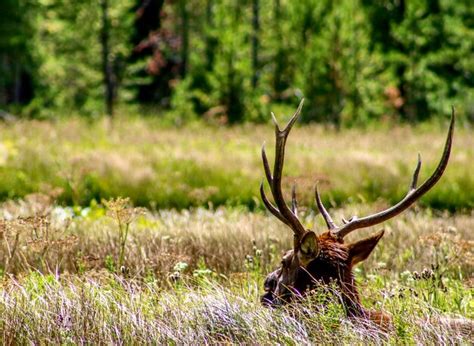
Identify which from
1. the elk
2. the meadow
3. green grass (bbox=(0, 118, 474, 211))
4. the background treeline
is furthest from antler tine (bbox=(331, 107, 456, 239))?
the background treeline

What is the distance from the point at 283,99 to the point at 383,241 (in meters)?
22.2

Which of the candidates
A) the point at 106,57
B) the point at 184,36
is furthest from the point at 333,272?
the point at 184,36

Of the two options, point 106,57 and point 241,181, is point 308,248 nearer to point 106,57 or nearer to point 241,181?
point 241,181

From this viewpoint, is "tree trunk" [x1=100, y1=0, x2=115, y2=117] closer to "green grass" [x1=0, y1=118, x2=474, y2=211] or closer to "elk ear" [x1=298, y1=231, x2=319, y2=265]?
"green grass" [x1=0, y1=118, x2=474, y2=211]

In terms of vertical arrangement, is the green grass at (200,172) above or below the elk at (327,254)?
below

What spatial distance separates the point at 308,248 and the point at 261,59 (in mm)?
29165

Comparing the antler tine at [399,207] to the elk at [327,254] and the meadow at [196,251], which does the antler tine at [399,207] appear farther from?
the meadow at [196,251]

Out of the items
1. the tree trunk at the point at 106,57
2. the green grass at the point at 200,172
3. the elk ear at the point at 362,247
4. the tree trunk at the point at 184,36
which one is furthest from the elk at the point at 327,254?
the tree trunk at the point at 184,36

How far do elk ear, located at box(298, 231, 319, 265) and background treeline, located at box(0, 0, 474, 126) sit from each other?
780 inches

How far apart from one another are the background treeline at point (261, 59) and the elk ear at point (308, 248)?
780 inches

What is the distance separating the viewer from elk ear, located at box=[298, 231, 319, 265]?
4.48 meters

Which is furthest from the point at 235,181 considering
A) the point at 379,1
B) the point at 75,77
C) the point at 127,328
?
the point at 75,77

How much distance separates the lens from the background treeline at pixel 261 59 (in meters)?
25.2

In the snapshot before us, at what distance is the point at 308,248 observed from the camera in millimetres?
4547
